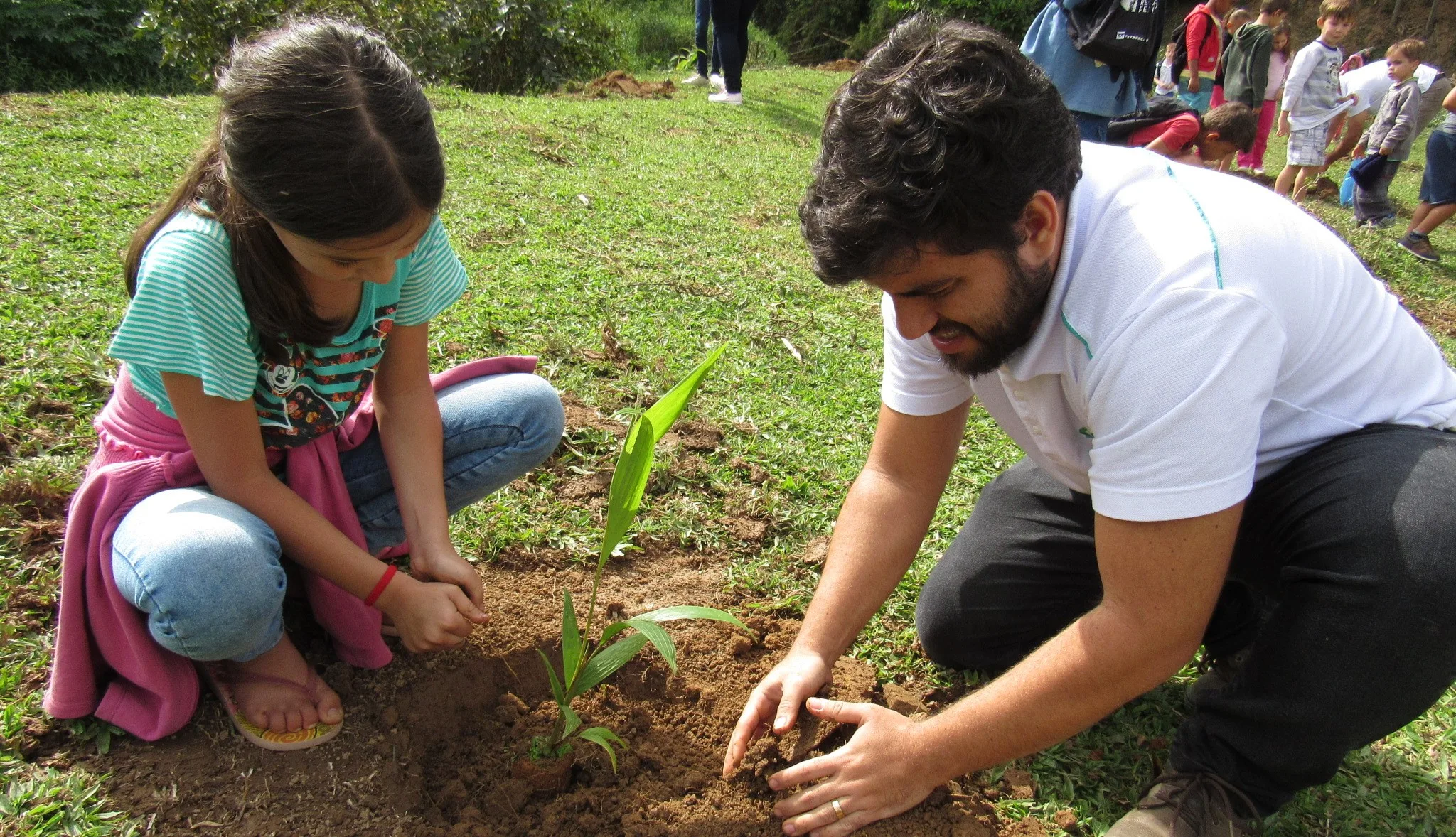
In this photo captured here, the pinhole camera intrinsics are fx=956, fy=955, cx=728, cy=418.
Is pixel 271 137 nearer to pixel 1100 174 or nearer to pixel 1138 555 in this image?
pixel 1100 174

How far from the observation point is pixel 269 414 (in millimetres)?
1733

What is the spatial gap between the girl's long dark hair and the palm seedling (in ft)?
1.66

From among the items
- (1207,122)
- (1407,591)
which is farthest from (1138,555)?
(1207,122)

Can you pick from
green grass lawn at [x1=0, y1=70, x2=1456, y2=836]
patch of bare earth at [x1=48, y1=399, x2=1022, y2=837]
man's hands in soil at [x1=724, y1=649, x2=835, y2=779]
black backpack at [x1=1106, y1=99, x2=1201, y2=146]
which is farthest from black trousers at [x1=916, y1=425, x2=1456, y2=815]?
black backpack at [x1=1106, y1=99, x2=1201, y2=146]

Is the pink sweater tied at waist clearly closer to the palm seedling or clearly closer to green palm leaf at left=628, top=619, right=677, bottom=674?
the palm seedling

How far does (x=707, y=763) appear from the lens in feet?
5.91

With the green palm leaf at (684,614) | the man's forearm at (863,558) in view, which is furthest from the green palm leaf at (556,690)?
the man's forearm at (863,558)

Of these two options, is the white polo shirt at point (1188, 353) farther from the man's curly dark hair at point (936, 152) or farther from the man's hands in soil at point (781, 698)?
the man's hands in soil at point (781, 698)

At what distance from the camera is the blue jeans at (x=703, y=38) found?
27.3ft

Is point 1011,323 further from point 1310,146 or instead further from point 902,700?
point 1310,146

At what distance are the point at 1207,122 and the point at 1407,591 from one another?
5.11 m

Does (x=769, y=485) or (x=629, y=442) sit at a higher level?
(x=629, y=442)

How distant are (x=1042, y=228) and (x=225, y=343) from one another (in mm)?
1283

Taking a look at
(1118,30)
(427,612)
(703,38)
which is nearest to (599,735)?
(427,612)
